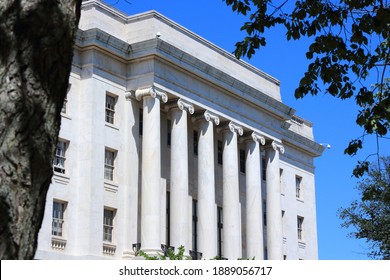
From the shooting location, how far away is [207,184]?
4828cm

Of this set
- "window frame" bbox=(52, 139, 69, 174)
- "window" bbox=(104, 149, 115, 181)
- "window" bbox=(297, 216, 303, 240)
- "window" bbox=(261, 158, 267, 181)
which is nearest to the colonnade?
"window" bbox=(104, 149, 115, 181)

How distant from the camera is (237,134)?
52.8 m

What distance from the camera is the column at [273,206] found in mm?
54531

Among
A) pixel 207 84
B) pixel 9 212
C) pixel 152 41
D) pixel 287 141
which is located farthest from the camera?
pixel 287 141

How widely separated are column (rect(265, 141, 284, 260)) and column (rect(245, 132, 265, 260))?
1443 mm

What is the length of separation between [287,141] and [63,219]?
74.0 feet

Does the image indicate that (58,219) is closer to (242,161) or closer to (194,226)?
(194,226)

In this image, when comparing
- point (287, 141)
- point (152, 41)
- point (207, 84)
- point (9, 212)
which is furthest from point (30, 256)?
Result: point (287, 141)

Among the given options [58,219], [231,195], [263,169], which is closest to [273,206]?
[263,169]

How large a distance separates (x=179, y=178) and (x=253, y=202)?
842 centimetres

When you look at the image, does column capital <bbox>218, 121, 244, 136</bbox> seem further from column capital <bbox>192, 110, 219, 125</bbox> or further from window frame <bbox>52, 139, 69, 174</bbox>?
window frame <bbox>52, 139, 69, 174</bbox>

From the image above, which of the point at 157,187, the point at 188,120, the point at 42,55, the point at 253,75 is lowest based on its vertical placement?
the point at 42,55

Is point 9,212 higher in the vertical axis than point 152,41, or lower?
lower

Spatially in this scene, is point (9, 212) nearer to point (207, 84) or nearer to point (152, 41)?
point (152, 41)
